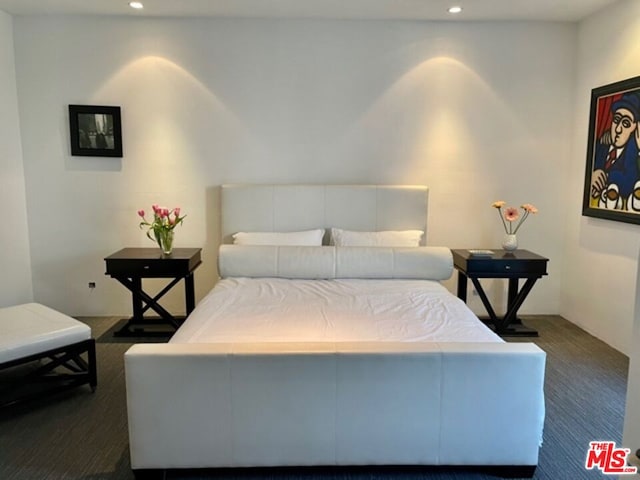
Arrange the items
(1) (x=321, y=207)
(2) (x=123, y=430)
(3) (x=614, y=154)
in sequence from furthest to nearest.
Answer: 1. (1) (x=321, y=207)
2. (3) (x=614, y=154)
3. (2) (x=123, y=430)

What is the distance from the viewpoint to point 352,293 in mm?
3385

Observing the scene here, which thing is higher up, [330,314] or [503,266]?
[503,266]

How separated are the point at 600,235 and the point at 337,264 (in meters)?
2.23

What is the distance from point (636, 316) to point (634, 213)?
10.3ft

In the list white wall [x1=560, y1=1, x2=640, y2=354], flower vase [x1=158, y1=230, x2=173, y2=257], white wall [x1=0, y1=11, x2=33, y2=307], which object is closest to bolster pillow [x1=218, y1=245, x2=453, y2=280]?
flower vase [x1=158, y1=230, x2=173, y2=257]

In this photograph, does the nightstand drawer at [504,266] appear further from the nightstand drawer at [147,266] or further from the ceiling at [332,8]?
the nightstand drawer at [147,266]

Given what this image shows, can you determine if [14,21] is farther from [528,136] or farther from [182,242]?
[528,136]

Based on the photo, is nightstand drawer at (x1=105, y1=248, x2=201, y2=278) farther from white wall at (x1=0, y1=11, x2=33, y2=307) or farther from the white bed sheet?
white wall at (x1=0, y1=11, x2=33, y2=307)

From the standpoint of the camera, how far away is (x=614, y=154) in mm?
3695

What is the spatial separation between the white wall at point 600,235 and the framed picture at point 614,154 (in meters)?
0.10

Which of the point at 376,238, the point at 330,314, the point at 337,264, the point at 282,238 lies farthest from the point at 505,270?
the point at 282,238

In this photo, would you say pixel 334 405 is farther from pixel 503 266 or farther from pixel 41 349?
pixel 503 266

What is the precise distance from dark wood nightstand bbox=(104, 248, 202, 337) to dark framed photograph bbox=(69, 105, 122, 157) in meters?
0.95

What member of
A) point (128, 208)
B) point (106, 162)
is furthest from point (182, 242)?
point (106, 162)
